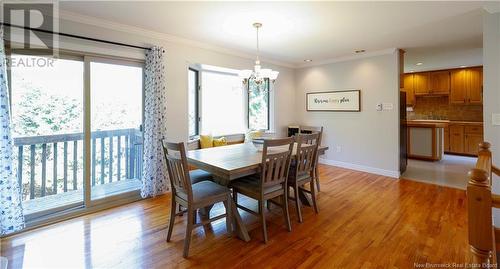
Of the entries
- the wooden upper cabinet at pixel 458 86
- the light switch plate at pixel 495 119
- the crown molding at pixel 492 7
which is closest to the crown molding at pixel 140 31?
the crown molding at pixel 492 7

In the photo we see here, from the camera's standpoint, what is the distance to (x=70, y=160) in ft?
10.2

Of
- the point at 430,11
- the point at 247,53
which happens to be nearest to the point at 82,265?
the point at 247,53

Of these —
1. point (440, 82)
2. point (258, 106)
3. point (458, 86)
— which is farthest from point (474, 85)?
point (258, 106)

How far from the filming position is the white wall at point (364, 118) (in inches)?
178

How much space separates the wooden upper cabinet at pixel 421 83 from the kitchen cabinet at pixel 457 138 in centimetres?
122

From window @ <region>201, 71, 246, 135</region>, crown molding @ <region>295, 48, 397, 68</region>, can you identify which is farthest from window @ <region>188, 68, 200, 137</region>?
crown molding @ <region>295, 48, 397, 68</region>

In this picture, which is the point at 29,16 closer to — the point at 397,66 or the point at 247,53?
the point at 247,53

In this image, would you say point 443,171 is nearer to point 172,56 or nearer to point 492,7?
point 492,7

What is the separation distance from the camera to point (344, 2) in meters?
2.54

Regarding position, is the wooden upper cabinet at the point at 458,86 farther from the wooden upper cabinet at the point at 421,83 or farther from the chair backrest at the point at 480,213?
the chair backrest at the point at 480,213

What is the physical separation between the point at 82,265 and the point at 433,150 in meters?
6.85

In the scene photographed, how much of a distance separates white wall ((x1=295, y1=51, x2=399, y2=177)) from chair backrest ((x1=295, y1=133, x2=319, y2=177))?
2.42 metres

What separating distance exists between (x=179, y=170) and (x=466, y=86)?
7.81 metres

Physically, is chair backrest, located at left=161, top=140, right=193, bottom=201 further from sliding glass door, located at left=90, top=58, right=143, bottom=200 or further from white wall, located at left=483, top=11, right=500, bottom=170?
white wall, located at left=483, top=11, right=500, bottom=170
